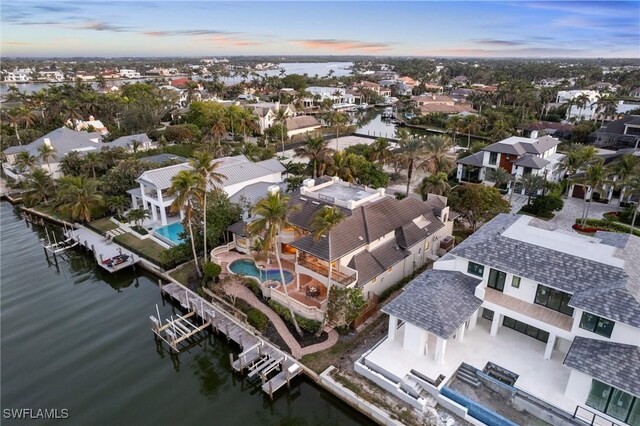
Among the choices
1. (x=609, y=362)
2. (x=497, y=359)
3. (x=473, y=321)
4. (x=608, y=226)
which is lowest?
(x=497, y=359)

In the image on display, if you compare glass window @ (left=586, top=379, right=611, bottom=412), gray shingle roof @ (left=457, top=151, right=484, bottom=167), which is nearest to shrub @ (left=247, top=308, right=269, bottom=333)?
glass window @ (left=586, top=379, right=611, bottom=412)

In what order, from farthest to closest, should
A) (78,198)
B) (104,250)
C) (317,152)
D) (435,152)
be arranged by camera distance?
(317,152) < (435,152) < (78,198) < (104,250)

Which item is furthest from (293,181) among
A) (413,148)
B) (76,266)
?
(76,266)

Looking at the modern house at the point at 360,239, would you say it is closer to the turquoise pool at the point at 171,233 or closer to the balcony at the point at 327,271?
the balcony at the point at 327,271

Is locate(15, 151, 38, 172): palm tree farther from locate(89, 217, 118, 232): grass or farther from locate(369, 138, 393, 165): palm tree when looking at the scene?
locate(369, 138, 393, 165): palm tree

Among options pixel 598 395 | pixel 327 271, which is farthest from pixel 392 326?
pixel 598 395

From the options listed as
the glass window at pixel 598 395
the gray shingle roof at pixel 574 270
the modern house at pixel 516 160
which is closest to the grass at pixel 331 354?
the gray shingle roof at pixel 574 270

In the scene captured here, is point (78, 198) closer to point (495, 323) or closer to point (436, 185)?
point (436, 185)

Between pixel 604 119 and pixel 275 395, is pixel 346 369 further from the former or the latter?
pixel 604 119
